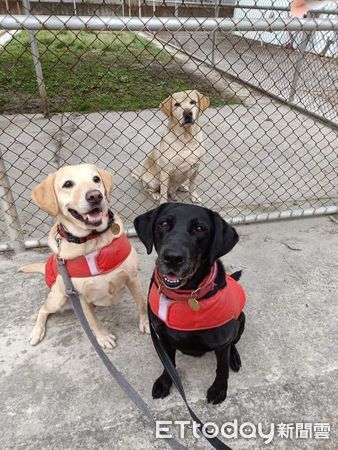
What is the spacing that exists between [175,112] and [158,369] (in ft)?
6.96

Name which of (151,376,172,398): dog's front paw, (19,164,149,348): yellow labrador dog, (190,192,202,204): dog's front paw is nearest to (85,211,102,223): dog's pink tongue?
(19,164,149,348): yellow labrador dog

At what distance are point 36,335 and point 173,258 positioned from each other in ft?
3.75

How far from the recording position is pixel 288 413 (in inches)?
70.1

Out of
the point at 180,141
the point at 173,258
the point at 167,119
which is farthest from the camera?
the point at 167,119

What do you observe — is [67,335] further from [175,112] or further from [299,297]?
[175,112]

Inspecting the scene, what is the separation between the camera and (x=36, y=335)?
2164 millimetres

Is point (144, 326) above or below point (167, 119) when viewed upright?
below

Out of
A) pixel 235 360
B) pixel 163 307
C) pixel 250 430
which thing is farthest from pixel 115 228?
pixel 250 430

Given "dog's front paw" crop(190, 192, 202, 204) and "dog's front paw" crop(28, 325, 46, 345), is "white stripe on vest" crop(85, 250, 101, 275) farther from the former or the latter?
"dog's front paw" crop(190, 192, 202, 204)

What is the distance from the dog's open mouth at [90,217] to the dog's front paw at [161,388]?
88 cm

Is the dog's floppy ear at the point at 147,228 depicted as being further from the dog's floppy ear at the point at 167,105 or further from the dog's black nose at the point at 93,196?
A: the dog's floppy ear at the point at 167,105

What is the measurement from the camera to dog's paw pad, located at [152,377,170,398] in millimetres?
1880

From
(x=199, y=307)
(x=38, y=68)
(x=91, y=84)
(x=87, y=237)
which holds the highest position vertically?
(x=91, y=84)

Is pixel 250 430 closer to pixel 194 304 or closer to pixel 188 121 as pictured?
pixel 194 304
